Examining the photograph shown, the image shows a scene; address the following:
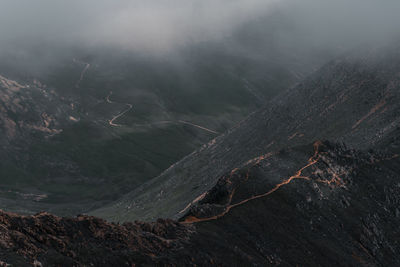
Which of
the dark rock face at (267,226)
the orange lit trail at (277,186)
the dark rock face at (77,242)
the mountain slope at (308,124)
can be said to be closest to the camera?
the dark rock face at (77,242)

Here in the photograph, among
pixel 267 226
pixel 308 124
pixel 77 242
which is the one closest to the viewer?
pixel 77 242

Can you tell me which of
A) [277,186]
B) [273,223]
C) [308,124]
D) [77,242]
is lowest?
[273,223]

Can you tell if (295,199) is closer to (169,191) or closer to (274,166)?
(274,166)

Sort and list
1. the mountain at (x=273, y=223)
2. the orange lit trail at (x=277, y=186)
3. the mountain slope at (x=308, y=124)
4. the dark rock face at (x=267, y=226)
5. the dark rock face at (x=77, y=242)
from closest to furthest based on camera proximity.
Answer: the dark rock face at (x=77, y=242) → the dark rock face at (x=267, y=226) → the mountain at (x=273, y=223) → the orange lit trail at (x=277, y=186) → the mountain slope at (x=308, y=124)

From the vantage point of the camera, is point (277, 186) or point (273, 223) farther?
point (277, 186)

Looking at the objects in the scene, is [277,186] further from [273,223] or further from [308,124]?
[308,124]

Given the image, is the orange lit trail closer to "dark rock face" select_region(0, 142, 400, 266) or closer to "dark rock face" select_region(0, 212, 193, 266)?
"dark rock face" select_region(0, 142, 400, 266)

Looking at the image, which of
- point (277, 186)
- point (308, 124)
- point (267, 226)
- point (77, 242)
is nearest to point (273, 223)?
point (267, 226)

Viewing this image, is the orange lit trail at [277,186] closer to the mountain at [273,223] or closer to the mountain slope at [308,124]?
the mountain at [273,223]

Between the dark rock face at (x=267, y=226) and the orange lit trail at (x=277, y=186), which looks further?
the orange lit trail at (x=277, y=186)

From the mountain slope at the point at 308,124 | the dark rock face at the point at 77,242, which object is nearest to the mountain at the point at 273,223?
the dark rock face at the point at 77,242

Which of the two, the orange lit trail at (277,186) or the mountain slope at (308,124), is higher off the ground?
the mountain slope at (308,124)

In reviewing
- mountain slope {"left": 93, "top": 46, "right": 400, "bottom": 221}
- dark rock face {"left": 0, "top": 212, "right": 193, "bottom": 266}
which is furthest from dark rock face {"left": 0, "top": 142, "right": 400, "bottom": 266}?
mountain slope {"left": 93, "top": 46, "right": 400, "bottom": 221}

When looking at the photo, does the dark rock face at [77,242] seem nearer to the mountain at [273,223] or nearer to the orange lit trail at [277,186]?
the mountain at [273,223]
